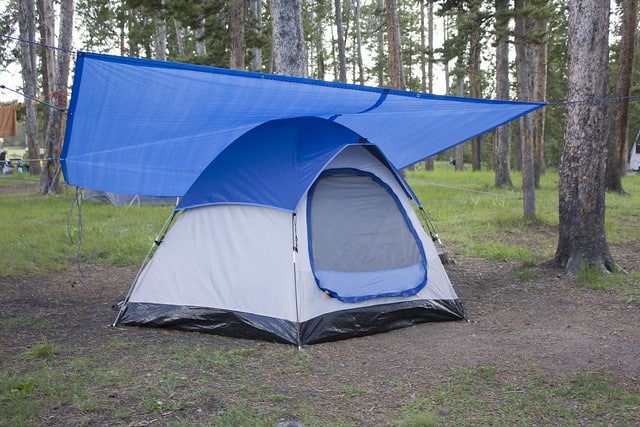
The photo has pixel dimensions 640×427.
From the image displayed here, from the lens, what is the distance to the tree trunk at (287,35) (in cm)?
688

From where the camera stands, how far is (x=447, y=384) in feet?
12.6

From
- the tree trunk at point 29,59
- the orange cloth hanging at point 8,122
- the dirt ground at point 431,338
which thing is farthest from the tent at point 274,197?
the orange cloth hanging at point 8,122

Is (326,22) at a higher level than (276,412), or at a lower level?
higher

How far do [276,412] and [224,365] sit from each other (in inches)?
34.0

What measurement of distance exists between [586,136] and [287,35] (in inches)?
131

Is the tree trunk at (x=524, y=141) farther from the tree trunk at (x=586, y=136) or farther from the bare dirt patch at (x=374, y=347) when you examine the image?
the bare dirt patch at (x=374, y=347)

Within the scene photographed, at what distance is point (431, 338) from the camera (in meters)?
4.85

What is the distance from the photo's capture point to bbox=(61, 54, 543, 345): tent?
4703 millimetres

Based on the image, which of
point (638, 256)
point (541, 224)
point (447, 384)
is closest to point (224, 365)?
point (447, 384)

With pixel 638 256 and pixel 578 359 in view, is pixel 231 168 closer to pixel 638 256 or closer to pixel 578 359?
pixel 578 359

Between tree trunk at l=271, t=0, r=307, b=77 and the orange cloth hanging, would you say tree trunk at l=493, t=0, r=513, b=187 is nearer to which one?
tree trunk at l=271, t=0, r=307, b=77

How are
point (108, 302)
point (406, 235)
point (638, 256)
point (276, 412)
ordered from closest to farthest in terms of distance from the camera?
1. point (276, 412)
2. point (406, 235)
3. point (108, 302)
4. point (638, 256)

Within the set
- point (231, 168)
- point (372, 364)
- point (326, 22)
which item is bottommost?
point (372, 364)

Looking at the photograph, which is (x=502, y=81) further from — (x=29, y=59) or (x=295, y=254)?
(x=29, y=59)
